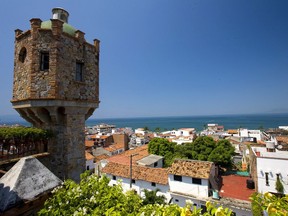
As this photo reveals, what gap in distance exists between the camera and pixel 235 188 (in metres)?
21.7

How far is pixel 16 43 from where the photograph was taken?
8898 mm

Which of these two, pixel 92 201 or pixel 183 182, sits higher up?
pixel 92 201

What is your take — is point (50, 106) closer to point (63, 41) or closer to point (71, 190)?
point (63, 41)

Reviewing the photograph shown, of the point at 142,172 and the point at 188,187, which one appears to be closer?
the point at 188,187

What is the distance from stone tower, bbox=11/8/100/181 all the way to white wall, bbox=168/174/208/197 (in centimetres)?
1541

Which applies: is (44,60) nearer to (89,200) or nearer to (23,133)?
(23,133)

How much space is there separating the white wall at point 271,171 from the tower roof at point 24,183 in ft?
67.8

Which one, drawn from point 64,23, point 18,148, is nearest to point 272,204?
point 18,148

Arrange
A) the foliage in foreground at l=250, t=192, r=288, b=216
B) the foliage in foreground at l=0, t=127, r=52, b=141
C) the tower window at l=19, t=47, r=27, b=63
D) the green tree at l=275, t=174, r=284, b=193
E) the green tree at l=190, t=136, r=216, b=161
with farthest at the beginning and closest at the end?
Answer: the green tree at l=190, t=136, r=216, b=161
the green tree at l=275, t=174, r=284, b=193
the tower window at l=19, t=47, r=27, b=63
the foliage in foreground at l=0, t=127, r=52, b=141
the foliage in foreground at l=250, t=192, r=288, b=216

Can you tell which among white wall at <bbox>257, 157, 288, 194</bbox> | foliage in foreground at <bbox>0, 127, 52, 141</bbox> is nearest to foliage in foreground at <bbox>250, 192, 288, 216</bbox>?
foliage in foreground at <bbox>0, 127, 52, 141</bbox>

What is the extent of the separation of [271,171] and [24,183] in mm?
22268

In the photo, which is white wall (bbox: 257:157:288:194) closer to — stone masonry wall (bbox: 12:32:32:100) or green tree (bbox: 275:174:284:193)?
green tree (bbox: 275:174:284:193)

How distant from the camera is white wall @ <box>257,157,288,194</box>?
17625 millimetres

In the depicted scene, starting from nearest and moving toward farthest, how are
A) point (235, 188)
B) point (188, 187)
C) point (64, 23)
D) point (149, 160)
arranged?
point (64, 23) → point (188, 187) → point (235, 188) → point (149, 160)
